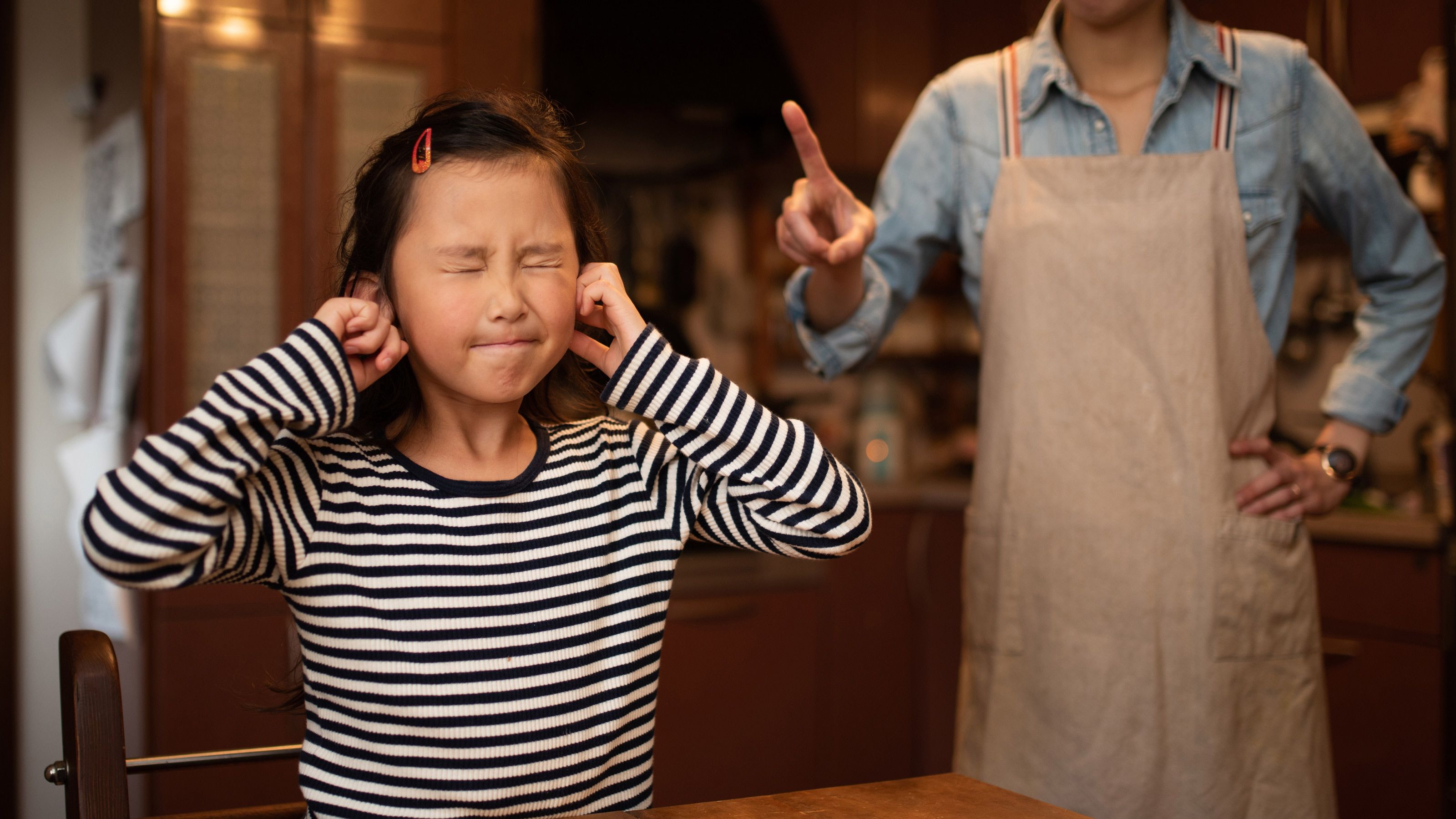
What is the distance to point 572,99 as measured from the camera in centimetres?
263

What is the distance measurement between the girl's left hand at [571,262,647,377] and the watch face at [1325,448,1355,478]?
87 cm

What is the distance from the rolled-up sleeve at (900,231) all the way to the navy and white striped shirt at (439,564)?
0.35 metres

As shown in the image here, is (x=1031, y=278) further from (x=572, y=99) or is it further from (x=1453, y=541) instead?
(x=572, y=99)

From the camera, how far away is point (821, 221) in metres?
1.19

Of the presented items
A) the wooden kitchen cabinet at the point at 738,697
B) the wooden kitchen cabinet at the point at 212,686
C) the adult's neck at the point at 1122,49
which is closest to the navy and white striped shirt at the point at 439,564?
the adult's neck at the point at 1122,49

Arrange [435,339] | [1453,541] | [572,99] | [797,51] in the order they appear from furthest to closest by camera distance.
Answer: [797,51] < [572,99] < [1453,541] < [435,339]

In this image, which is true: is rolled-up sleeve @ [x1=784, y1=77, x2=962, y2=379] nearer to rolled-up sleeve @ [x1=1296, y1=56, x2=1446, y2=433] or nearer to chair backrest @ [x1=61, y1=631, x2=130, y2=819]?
rolled-up sleeve @ [x1=1296, y1=56, x2=1446, y2=433]

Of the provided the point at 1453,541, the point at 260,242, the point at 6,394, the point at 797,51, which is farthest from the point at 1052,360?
the point at 6,394

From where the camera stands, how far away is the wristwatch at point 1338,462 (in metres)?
1.32

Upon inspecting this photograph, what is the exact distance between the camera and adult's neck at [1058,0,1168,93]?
125 centimetres

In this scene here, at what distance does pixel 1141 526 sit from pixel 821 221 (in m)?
0.46

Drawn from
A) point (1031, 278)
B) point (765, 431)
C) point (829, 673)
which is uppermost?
point (1031, 278)

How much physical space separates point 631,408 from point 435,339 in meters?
0.17

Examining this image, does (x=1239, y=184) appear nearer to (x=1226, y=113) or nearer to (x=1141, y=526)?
(x=1226, y=113)
